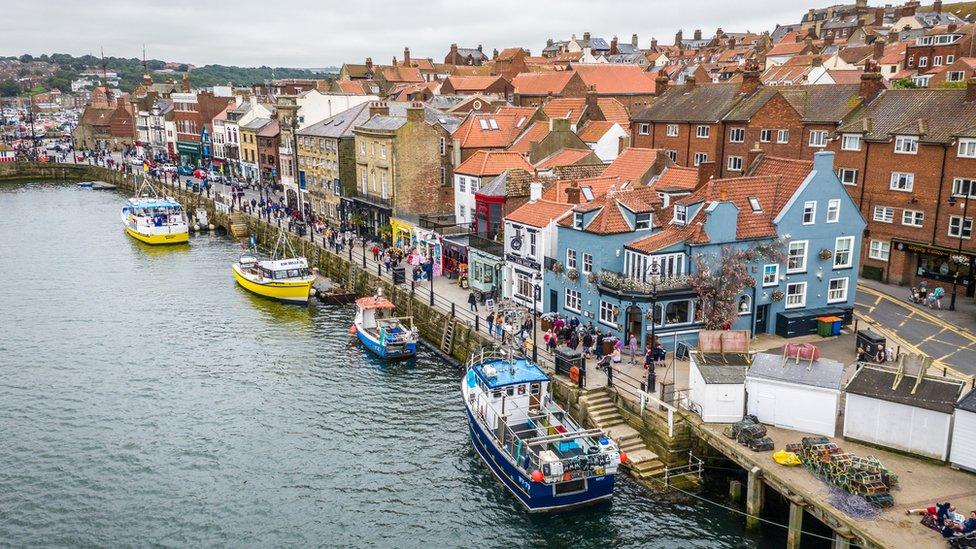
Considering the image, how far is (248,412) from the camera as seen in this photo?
36875 mm

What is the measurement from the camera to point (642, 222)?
3950cm

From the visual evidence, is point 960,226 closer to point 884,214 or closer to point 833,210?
point 884,214

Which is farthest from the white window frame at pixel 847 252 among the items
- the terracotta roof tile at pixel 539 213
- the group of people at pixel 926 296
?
the terracotta roof tile at pixel 539 213

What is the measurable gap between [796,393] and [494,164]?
31.5 meters

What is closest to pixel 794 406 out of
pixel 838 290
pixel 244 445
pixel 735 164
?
pixel 838 290

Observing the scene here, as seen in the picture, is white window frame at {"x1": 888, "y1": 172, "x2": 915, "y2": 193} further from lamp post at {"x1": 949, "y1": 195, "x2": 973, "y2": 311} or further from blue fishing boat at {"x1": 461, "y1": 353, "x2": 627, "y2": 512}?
blue fishing boat at {"x1": 461, "y1": 353, "x2": 627, "y2": 512}

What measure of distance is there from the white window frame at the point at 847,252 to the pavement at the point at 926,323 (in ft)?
10.7

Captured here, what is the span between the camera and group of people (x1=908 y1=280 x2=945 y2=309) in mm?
42562

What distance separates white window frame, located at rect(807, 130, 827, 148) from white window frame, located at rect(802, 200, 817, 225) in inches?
601

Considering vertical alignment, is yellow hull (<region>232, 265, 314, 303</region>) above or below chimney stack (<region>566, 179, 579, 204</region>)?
below

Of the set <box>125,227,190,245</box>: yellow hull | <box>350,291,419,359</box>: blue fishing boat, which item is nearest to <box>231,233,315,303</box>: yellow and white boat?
<box>350,291,419,359</box>: blue fishing boat

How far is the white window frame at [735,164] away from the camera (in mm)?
56594

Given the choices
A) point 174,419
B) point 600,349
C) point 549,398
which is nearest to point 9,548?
point 174,419

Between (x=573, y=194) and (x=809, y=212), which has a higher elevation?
(x=573, y=194)
